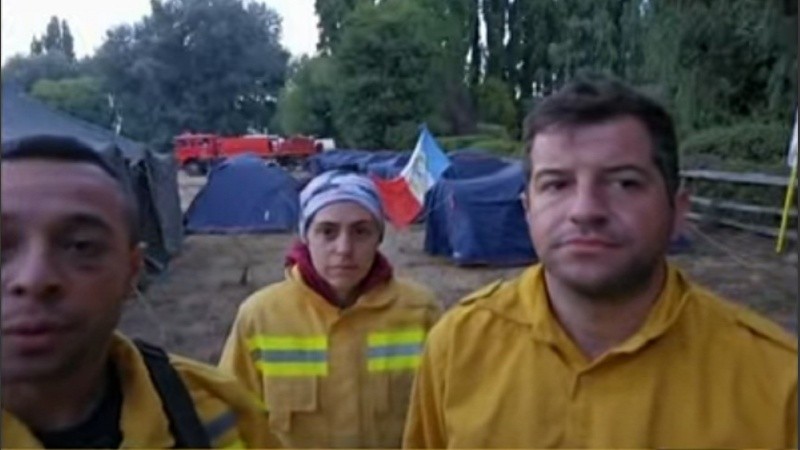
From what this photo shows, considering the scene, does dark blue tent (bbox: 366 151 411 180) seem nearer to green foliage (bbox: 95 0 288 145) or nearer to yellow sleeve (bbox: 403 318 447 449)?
green foliage (bbox: 95 0 288 145)

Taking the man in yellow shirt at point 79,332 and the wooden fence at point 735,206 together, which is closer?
the man in yellow shirt at point 79,332

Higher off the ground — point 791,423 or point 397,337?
point 791,423

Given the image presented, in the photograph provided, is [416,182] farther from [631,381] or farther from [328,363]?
[631,381]

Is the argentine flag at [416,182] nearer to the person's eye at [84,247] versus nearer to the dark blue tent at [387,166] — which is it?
the dark blue tent at [387,166]

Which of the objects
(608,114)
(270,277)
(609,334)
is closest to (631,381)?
(609,334)

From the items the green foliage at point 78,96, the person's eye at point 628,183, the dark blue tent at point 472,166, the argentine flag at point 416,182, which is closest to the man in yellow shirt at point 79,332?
the person's eye at point 628,183

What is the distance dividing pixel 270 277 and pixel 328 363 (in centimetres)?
1083

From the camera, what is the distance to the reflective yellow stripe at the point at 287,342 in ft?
7.59

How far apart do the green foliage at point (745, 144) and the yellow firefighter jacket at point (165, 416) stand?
15.1 metres

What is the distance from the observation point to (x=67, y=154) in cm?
110

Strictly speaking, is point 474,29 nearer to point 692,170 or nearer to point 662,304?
point 662,304

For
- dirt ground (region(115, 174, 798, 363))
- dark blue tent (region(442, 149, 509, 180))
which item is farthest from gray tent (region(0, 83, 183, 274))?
dark blue tent (region(442, 149, 509, 180))

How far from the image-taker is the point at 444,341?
1431mm

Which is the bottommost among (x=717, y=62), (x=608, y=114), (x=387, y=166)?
(x=387, y=166)
